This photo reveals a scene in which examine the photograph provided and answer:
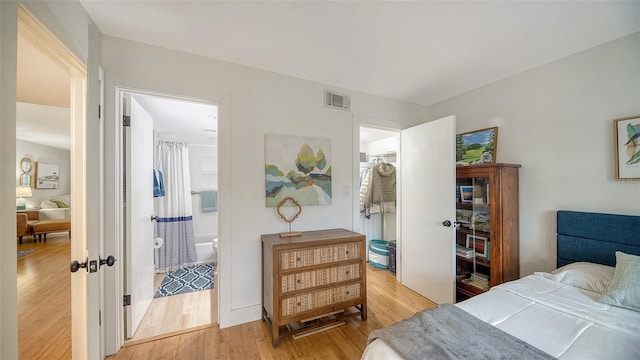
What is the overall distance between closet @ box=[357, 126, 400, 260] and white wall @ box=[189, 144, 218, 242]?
2.82m

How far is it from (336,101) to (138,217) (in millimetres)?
2233

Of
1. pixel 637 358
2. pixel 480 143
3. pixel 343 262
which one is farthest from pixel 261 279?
pixel 480 143

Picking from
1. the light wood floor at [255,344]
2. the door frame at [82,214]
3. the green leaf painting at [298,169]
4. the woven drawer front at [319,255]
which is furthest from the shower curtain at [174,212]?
the woven drawer front at [319,255]

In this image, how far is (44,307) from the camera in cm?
234

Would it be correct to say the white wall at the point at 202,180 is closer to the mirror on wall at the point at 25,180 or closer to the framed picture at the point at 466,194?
the mirror on wall at the point at 25,180

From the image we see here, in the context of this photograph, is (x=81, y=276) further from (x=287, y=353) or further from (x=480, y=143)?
(x=480, y=143)

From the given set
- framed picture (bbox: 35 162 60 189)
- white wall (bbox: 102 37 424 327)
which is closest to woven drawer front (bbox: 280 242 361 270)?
white wall (bbox: 102 37 424 327)

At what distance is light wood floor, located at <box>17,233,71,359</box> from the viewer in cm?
178

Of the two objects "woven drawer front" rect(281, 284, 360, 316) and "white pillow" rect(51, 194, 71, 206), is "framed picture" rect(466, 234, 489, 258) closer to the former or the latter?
"woven drawer front" rect(281, 284, 360, 316)

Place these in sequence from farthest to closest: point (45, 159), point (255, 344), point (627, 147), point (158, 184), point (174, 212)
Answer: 1. point (45, 159)
2. point (174, 212)
3. point (158, 184)
4. point (255, 344)
5. point (627, 147)

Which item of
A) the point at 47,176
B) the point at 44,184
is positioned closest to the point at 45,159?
the point at 47,176

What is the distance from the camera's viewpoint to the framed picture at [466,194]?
8.21ft

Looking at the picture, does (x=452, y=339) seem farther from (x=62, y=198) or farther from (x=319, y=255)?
(x=62, y=198)

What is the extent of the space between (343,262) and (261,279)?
82 centimetres
